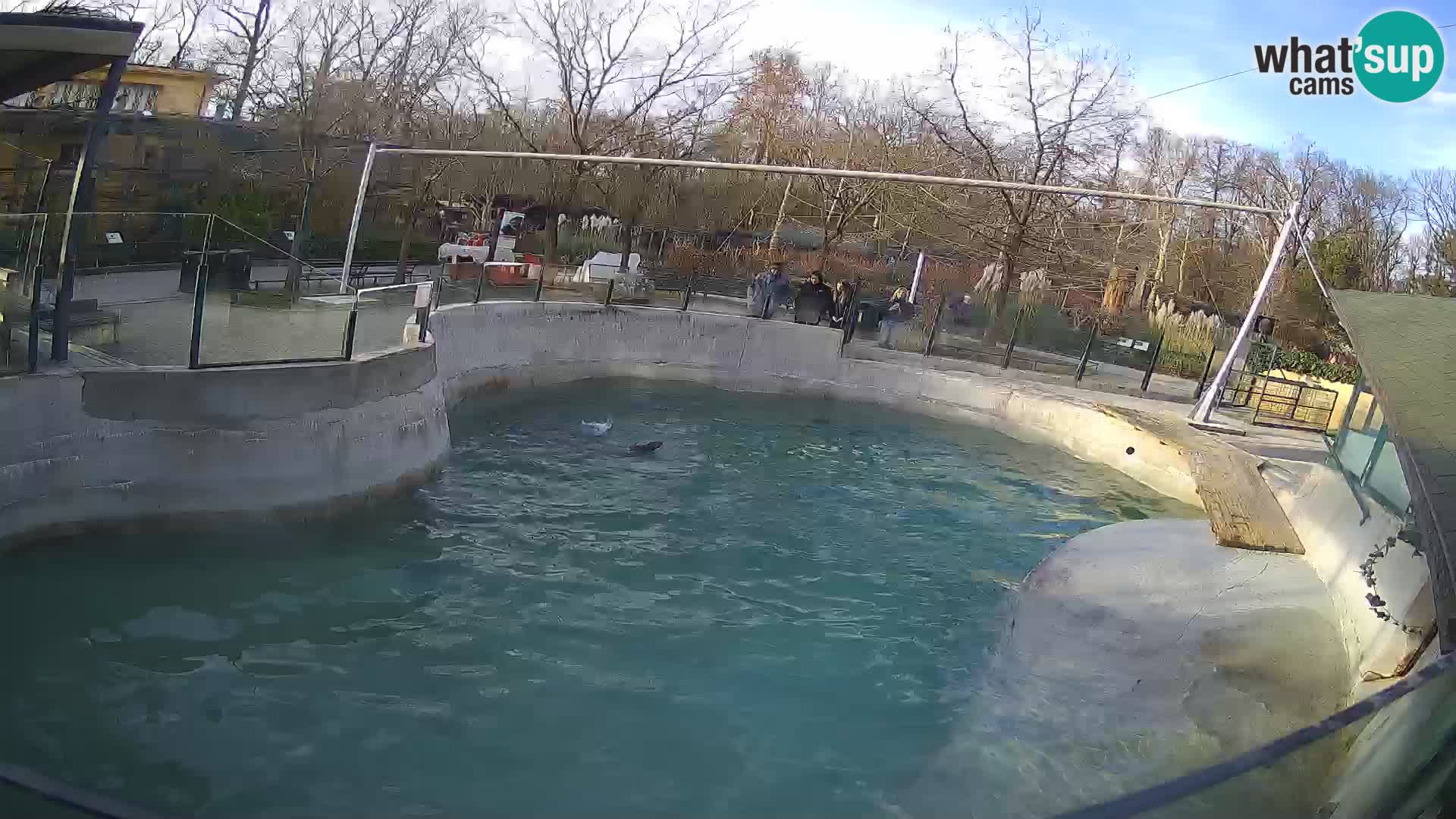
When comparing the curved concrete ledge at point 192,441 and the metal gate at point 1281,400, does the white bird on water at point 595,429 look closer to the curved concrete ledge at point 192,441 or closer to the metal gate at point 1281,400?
the curved concrete ledge at point 192,441

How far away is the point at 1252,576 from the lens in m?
9.65

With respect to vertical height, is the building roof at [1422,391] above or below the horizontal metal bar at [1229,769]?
above

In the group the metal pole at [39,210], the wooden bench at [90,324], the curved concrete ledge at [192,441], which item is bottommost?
the curved concrete ledge at [192,441]

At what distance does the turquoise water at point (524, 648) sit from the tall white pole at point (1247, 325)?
15.1ft

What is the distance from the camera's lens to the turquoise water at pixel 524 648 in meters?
6.90

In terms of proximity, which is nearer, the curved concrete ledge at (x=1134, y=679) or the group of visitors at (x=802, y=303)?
the curved concrete ledge at (x=1134, y=679)

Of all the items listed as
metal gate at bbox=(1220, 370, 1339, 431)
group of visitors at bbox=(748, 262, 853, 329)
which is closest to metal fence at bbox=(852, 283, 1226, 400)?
group of visitors at bbox=(748, 262, 853, 329)

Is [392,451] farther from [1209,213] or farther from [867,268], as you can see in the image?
[1209,213]

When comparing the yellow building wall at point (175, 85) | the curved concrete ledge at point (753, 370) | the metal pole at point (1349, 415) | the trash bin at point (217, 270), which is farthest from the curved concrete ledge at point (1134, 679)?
the yellow building wall at point (175, 85)

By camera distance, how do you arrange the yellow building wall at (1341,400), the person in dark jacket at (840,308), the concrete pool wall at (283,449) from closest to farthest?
the concrete pool wall at (283,449), the yellow building wall at (1341,400), the person in dark jacket at (840,308)

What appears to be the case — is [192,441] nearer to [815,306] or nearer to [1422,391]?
[1422,391]

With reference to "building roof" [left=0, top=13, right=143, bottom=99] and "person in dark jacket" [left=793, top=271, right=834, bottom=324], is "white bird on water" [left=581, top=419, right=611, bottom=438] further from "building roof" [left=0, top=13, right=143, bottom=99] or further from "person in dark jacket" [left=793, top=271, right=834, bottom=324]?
"building roof" [left=0, top=13, right=143, bottom=99]

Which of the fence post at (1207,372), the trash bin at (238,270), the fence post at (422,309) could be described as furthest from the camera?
the fence post at (1207,372)

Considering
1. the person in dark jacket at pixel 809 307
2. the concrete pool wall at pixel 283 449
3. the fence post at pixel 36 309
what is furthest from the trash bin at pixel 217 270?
the person in dark jacket at pixel 809 307
